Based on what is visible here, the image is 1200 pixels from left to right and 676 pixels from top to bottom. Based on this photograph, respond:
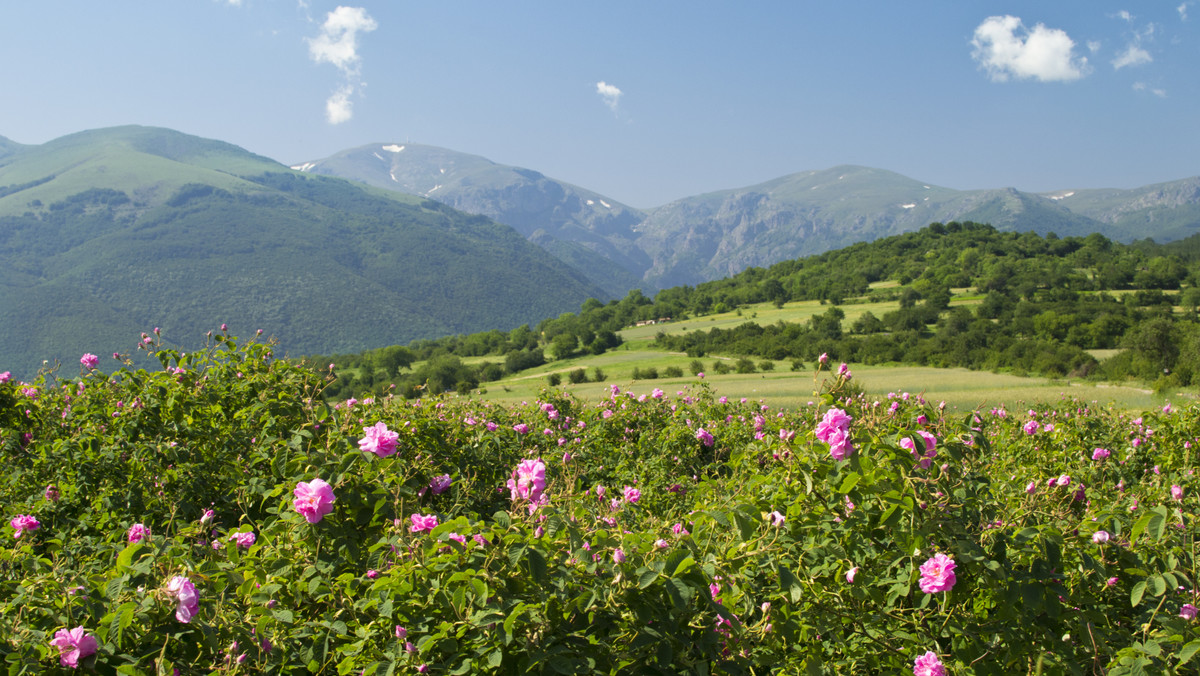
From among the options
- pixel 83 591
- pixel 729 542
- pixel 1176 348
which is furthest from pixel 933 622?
pixel 1176 348

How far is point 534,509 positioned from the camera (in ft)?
7.61

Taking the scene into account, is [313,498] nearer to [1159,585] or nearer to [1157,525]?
[1159,585]

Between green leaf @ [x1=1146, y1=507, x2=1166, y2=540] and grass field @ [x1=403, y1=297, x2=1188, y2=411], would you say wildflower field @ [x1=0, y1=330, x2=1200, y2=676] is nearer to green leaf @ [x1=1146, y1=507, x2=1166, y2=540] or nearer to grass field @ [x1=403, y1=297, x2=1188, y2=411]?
green leaf @ [x1=1146, y1=507, x2=1166, y2=540]

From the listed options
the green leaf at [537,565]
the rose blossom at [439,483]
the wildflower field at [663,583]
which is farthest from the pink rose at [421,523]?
the rose blossom at [439,483]

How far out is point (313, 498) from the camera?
235cm

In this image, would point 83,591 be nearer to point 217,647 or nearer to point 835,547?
point 217,647

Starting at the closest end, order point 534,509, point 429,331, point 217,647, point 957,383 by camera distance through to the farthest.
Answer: point 217,647
point 534,509
point 957,383
point 429,331

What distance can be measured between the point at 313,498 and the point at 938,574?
2.26m

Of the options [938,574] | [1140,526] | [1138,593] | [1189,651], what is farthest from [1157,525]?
[938,574]

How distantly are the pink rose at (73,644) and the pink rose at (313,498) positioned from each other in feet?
2.21

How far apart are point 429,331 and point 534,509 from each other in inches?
7817

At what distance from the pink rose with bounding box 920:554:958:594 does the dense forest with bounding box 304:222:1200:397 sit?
987 inches

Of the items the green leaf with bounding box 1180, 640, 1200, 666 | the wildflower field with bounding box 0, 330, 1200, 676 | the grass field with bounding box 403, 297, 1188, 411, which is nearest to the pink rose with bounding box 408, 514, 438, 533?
the wildflower field with bounding box 0, 330, 1200, 676

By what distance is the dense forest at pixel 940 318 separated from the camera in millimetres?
39969
